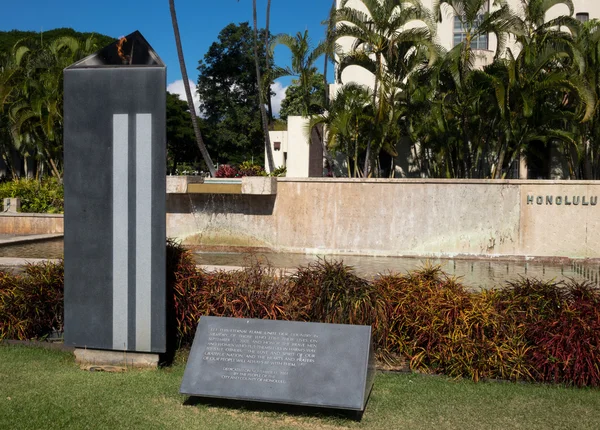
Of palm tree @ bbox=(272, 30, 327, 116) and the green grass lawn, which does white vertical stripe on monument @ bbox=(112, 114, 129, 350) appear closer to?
the green grass lawn

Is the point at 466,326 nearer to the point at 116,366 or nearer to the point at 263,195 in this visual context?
the point at 116,366

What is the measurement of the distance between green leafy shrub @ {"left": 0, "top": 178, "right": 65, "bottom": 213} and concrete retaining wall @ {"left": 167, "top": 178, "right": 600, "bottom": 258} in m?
6.47

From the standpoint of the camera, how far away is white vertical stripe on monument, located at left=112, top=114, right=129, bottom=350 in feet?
21.3

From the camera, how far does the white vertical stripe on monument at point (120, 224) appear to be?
648 cm

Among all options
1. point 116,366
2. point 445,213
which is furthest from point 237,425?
point 445,213

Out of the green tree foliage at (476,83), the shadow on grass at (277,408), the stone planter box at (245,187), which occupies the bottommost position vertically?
the shadow on grass at (277,408)

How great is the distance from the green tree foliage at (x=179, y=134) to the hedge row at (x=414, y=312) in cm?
4814

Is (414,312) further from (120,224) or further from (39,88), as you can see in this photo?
(39,88)

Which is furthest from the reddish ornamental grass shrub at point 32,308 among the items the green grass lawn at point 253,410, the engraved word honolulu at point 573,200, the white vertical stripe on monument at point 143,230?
the engraved word honolulu at point 573,200

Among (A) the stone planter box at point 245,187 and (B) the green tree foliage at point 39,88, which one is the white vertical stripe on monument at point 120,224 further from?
(B) the green tree foliage at point 39,88

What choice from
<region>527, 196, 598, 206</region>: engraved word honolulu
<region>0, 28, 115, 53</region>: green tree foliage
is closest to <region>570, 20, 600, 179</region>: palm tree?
<region>527, 196, 598, 206</region>: engraved word honolulu

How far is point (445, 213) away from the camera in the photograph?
50.1 feet

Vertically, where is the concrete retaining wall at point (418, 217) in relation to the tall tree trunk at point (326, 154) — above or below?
below

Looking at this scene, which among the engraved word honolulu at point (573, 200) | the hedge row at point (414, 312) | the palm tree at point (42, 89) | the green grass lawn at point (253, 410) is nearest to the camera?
the green grass lawn at point (253, 410)
